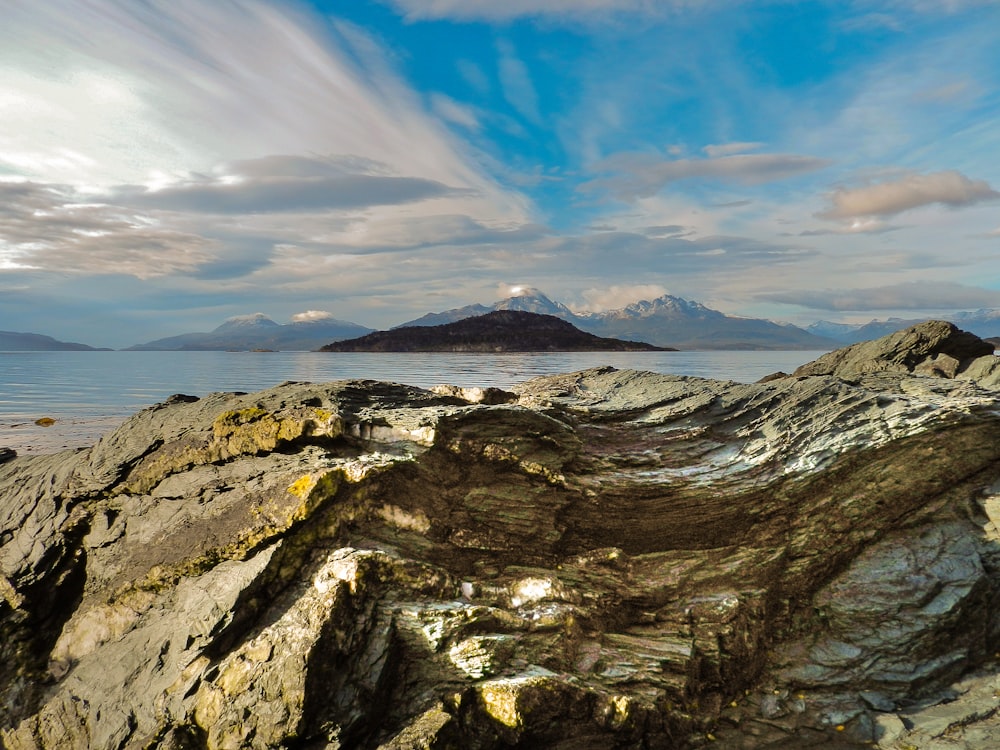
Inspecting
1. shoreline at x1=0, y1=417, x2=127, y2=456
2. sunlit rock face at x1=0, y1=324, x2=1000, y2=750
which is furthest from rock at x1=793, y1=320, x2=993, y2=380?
shoreline at x1=0, y1=417, x2=127, y2=456

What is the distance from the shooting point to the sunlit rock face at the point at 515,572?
8148 millimetres

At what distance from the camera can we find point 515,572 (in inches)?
388

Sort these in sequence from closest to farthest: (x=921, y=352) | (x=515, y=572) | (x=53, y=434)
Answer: (x=515, y=572)
(x=921, y=352)
(x=53, y=434)

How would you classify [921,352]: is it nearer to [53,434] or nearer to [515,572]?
[515,572]

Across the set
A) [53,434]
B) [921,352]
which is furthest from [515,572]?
[53,434]

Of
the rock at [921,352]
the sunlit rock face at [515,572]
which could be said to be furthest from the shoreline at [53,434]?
the rock at [921,352]

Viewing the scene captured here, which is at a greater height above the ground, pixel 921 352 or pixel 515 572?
pixel 921 352

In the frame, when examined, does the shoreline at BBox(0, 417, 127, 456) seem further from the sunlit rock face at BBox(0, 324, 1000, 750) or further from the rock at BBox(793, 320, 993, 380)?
the rock at BBox(793, 320, 993, 380)

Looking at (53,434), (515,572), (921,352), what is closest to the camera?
(515,572)

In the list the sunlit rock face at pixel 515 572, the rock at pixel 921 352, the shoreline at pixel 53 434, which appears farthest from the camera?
the shoreline at pixel 53 434

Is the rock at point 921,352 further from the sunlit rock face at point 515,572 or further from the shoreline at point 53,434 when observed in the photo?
the shoreline at point 53,434

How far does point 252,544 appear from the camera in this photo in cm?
901

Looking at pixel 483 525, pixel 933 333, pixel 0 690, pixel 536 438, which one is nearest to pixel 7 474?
pixel 0 690

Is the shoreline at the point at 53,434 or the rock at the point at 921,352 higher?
the rock at the point at 921,352
